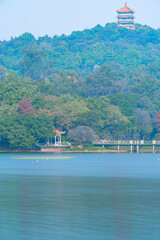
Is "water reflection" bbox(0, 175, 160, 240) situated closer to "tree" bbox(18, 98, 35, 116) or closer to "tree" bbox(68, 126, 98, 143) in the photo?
"tree" bbox(68, 126, 98, 143)

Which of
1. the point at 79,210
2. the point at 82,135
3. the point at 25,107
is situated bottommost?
the point at 79,210

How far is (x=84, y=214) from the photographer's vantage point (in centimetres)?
3281

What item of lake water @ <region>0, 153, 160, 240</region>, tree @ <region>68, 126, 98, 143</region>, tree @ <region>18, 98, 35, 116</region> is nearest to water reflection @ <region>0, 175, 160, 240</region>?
lake water @ <region>0, 153, 160, 240</region>

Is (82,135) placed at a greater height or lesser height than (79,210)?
greater

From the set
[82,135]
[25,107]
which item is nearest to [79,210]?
[82,135]

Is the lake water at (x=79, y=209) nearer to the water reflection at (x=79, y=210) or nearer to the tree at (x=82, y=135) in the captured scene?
the water reflection at (x=79, y=210)

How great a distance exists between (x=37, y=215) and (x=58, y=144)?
9297 centimetres

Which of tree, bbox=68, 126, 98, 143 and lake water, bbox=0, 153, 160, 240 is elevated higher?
tree, bbox=68, 126, 98, 143

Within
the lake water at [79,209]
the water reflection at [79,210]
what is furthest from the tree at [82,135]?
the water reflection at [79,210]

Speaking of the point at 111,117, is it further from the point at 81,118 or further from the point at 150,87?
the point at 150,87

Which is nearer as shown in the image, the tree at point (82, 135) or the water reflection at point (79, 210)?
the water reflection at point (79, 210)

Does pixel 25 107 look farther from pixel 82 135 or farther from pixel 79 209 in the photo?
pixel 79 209

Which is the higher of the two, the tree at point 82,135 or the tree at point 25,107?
the tree at point 25,107

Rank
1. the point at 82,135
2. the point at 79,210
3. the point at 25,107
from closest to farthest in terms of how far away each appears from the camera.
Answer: the point at 79,210 → the point at 82,135 → the point at 25,107
